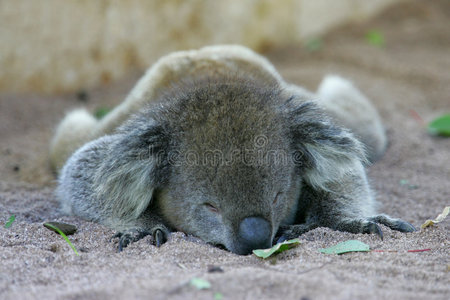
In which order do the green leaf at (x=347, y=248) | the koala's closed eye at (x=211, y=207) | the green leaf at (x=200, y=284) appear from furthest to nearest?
1. the koala's closed eye at (x=211, y=207)
2. the green leaf at (x=347, y=248)
3. the green leaf at (x=200, y=284)

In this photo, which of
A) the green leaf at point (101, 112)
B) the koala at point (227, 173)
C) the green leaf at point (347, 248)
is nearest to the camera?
the green leaf at point (347, 248)

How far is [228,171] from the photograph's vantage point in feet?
9.45

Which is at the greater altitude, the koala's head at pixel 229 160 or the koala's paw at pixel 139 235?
the koala's head at pixel 229 160

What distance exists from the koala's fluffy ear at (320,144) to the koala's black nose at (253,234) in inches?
25.4

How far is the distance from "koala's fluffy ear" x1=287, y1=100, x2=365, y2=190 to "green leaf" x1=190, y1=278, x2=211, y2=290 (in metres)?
1.33

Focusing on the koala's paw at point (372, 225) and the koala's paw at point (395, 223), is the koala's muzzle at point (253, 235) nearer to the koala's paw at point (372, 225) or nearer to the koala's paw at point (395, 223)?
the koala's paw at point (372, 225)

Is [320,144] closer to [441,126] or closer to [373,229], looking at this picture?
[373,229]

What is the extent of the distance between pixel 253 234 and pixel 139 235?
0.76 m

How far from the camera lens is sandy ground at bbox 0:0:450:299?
7.30 ft

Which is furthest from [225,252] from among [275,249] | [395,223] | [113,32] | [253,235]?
[113,32]

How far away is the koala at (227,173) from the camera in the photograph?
2908mm

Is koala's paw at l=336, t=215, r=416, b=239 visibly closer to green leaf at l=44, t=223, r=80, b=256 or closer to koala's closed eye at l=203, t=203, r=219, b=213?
koala's closed eye at l=203, t=203, r=219, b=213

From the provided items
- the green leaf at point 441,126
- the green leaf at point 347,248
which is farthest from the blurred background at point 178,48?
the green leaf at point 347,248

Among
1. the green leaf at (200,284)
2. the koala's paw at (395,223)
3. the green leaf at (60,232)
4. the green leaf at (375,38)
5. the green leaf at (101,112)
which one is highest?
the green leaf at (375,38)
